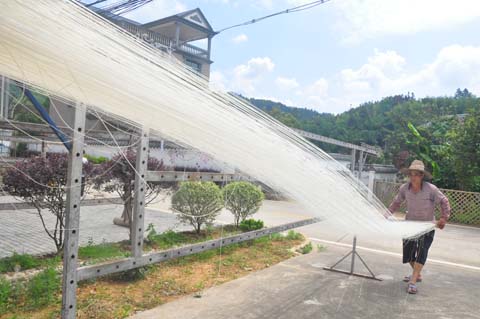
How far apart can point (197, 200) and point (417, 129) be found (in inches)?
550

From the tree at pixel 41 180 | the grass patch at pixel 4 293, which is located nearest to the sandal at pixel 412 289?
the tree at pixel 41 180

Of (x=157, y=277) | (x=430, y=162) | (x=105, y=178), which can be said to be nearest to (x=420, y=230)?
(x=157, y=277)

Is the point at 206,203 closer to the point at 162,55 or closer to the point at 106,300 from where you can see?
the point at 106,300

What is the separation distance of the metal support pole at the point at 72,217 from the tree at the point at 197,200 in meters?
2.92

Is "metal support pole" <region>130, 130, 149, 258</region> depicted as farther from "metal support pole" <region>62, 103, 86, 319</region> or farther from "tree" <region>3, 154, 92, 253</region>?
"tree" <region>3, 154, 92, 253</region>

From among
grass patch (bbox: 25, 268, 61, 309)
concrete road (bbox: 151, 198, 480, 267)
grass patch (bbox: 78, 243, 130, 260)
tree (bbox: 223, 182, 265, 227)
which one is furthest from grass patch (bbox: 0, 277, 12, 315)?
tree (bbox: 223, 182, 265, 227)

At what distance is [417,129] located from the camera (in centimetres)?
1642

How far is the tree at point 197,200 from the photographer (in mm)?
5302

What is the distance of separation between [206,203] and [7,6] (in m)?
4.21

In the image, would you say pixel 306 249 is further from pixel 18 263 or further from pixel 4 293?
pixel 4 293

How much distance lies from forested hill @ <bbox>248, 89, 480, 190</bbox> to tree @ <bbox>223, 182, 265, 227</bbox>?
1377 mm

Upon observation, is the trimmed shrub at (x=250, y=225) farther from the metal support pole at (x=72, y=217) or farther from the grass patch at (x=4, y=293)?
the metal support pole at (x=72, y=217)

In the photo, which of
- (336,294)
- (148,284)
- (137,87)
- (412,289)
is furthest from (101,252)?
(412,289)

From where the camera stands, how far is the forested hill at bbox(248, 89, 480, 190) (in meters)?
11.7
